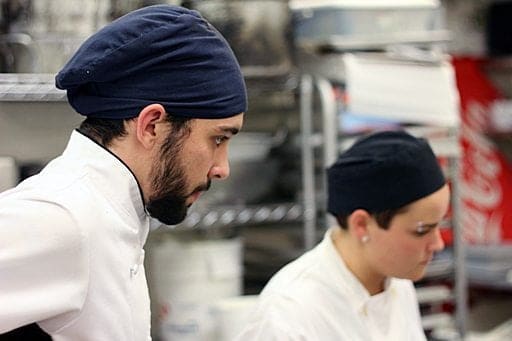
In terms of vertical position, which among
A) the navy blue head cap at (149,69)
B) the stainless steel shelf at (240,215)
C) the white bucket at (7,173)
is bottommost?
the stainless steel shelf at (240,215)

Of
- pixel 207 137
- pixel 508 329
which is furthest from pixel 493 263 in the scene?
pixel 207 137

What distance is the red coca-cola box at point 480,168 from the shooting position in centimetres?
304

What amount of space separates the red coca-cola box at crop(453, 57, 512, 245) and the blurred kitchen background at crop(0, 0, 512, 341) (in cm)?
58

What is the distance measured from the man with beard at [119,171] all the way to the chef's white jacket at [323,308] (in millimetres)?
416

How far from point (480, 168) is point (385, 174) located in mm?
1462

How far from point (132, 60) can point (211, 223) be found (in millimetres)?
924

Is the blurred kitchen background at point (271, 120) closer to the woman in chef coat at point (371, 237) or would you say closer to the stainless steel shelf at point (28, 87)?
the stainless steel shelf at point (28, 87)

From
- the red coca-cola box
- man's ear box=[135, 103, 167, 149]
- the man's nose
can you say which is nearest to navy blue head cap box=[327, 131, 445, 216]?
the man's nose

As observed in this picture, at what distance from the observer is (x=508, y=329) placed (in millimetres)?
2678

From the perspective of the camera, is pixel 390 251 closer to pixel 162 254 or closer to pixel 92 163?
pixel 162 254

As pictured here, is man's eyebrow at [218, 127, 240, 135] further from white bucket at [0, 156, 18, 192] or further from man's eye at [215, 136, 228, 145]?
white bucket at [0, 156, 18, 192]

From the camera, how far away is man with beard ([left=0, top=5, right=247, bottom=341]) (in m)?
1.08

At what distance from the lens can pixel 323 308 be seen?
1.67m

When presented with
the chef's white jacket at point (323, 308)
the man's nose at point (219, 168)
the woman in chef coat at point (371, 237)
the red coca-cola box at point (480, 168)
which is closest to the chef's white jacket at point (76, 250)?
the man's nose at point (219, 168)
